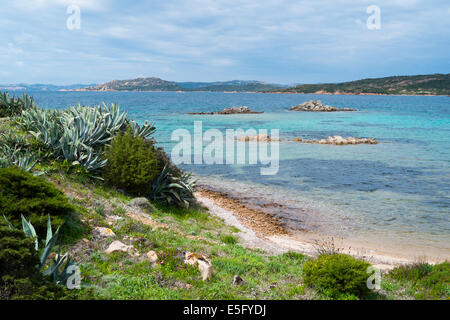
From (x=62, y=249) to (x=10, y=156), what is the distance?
5063mm

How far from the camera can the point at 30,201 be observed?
6887mm

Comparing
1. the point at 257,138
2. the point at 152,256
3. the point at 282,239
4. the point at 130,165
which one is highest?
the point at 130,165

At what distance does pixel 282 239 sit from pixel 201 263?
5650mm

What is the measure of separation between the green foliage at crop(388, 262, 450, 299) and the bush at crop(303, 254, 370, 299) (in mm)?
1108

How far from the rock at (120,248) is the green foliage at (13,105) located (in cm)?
1336

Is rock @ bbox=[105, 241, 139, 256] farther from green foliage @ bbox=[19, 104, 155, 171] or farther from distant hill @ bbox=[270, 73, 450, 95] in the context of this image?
distant hill @ bbox=[270, 73, 450, 95]

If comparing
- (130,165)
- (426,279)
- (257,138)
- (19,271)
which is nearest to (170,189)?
(130,165)

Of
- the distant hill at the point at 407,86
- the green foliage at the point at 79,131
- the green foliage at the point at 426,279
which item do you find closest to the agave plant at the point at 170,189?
the green foliage at the point at 79,131

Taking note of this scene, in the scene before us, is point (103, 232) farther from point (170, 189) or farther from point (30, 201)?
point (170, 189)

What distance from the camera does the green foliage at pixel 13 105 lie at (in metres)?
17.4
